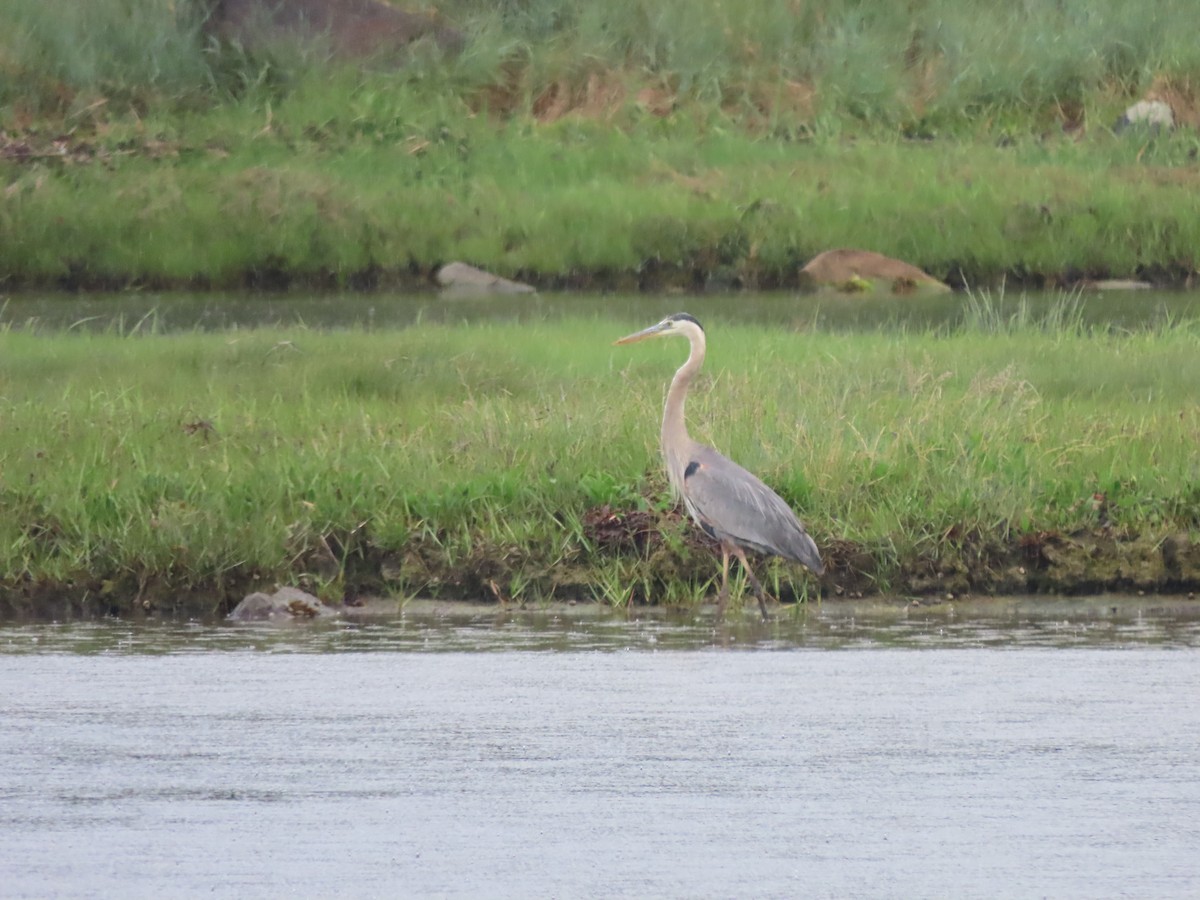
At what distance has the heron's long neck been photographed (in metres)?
10.4

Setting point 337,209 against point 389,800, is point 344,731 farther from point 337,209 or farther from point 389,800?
point 337,209

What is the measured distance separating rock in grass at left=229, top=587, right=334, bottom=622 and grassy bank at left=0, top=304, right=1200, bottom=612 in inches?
7.7

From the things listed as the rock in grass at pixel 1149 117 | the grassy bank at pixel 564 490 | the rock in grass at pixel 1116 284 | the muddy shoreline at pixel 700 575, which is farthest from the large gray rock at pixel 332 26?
the muddy shoreline at pixel 700 575

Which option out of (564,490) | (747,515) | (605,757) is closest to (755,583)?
(747,515)

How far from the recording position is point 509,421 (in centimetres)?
1191

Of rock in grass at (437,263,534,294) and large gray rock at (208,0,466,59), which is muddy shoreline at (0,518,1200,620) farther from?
large gray rock at (208,0,466,59)

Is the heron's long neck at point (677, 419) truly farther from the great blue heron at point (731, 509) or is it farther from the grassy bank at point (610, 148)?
the grassy bank at point (610, 148)

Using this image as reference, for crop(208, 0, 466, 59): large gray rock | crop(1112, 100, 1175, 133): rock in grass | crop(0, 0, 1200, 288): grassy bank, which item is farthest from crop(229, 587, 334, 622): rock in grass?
crop(208, 0, 466, 59): large gray rock

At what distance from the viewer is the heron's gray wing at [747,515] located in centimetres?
980

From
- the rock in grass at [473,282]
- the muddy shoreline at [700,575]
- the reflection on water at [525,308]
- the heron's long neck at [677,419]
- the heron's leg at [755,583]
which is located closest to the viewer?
the heron's leg at [755,583]

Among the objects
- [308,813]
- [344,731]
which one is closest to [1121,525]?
[344,731]

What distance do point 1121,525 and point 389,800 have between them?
488cm

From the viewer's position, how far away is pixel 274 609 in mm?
10023

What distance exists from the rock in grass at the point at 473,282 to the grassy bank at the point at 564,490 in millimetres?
10893
